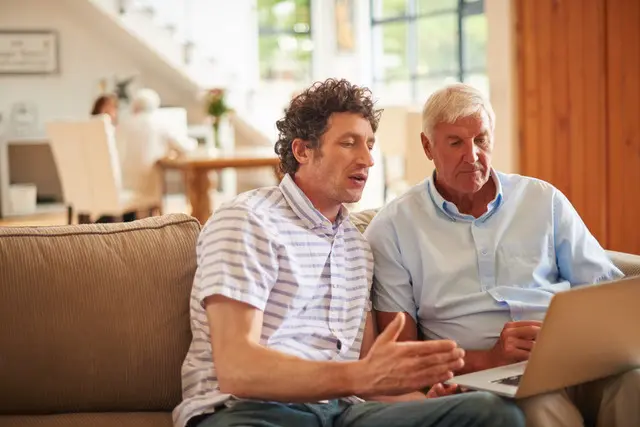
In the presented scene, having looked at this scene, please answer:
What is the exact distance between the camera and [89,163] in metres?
6.59

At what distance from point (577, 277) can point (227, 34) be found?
870 centimetres

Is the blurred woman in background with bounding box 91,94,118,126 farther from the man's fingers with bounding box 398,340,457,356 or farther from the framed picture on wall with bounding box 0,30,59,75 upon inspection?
the man's fingers with bounding box 398,340,457,356

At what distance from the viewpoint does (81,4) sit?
9531mm

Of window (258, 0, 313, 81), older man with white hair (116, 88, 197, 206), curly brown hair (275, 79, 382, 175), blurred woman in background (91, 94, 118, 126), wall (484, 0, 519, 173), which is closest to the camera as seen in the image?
curly brown hair (275, 79, 382, 175)

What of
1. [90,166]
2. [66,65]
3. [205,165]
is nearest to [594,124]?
[205,165]

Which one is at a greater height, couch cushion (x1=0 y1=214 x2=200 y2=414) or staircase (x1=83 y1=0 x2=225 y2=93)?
staircase (x1=83 y1=0 x2=225 y2=93)

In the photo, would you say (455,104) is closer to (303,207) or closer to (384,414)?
(303,207)

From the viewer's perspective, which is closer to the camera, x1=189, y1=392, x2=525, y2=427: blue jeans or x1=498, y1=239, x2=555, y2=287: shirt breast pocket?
x1=189, y1=392, x2=525, y2=427: blue jeans

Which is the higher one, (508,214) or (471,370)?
(508,214)

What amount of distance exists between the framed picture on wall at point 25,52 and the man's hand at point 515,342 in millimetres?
8261

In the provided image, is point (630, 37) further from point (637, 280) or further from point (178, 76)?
point (178, 76)

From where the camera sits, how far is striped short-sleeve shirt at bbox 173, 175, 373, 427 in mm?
2023

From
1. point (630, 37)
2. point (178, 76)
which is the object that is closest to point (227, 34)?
point (178, 76)

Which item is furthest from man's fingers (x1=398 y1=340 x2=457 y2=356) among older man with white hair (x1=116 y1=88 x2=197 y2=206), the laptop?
older man with white hair (x1=116 y1=88 x2=197 y2=206)
